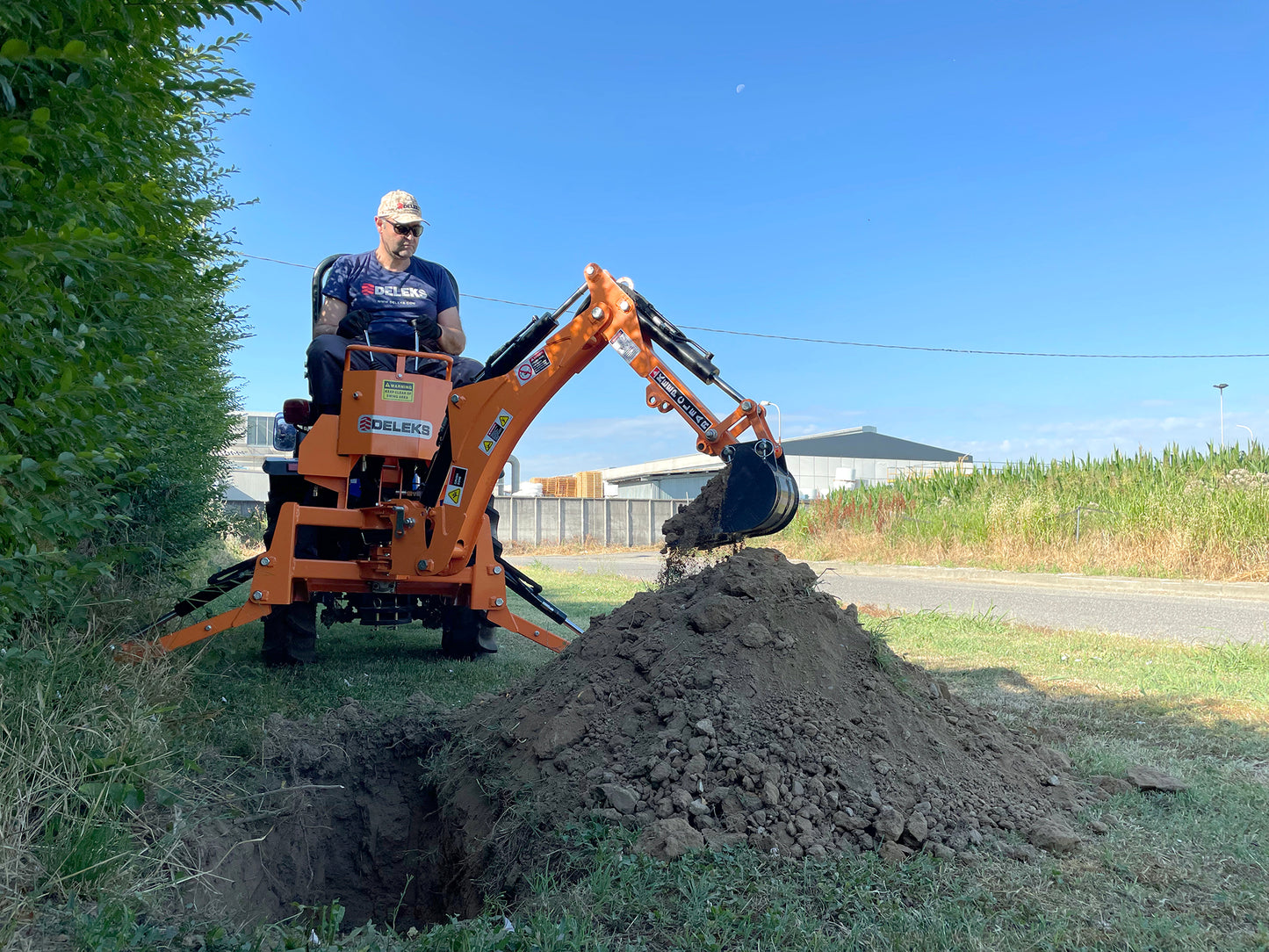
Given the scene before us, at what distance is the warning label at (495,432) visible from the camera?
5188 mm

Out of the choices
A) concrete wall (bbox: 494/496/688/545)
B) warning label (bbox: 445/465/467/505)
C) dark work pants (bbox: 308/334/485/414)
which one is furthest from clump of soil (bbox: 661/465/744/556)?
concrete wall (bbox: 494/496/688/545)

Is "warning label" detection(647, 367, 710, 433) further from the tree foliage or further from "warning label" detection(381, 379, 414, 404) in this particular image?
the tree foliage

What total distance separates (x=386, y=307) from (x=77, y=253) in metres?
3.43

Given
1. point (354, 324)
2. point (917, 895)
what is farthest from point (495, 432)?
point (917, 895)

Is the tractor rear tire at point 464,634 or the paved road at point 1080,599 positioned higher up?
the tractor rear tire at point 464,634

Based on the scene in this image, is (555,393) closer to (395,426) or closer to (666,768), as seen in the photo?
(395,426)

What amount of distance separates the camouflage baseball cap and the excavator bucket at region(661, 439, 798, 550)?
2946 millimetres

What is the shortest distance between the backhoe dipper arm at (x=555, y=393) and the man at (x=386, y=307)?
0.86 m

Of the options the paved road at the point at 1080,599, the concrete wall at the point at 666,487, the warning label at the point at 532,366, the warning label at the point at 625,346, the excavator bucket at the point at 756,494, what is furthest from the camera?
the concrete wall at the point at 666,487

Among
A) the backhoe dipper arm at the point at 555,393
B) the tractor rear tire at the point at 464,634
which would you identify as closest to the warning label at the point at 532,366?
the backhoe dipper arm at the point at 555,393

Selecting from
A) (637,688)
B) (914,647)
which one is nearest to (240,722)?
(637,688)

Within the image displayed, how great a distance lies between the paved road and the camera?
885 centimetres

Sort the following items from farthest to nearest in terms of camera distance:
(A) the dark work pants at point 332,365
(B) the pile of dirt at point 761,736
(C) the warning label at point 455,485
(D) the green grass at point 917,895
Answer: (A) the dark work pants at point 332,365 < (C) the warning label at point 455,485 < (B) the pile of dirt at point 761,736 < (D) the green grass at point 917,895

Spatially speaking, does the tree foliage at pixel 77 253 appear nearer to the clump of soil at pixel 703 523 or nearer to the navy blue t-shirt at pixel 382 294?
the navy blue t-shirt at pixel 382 294
